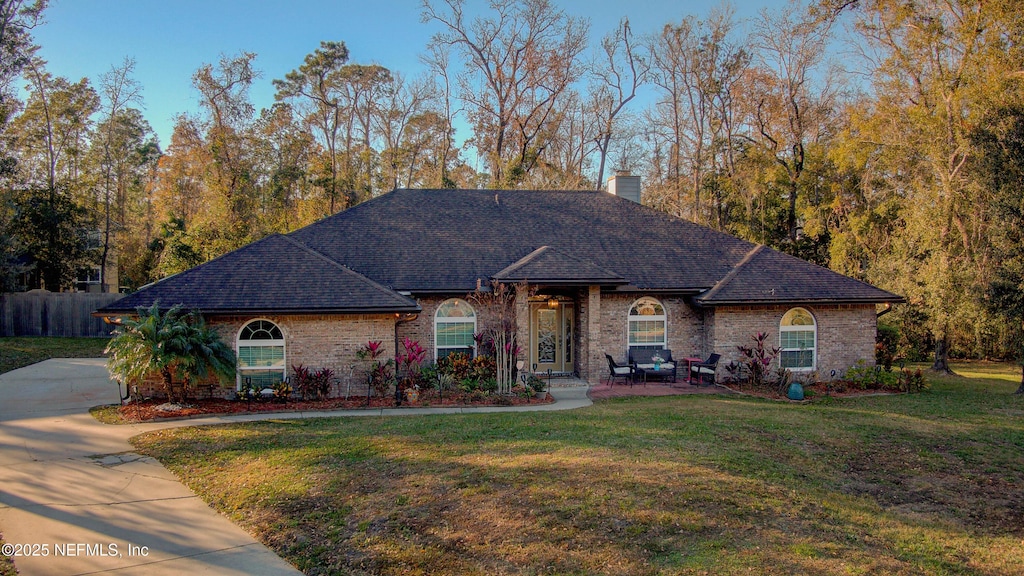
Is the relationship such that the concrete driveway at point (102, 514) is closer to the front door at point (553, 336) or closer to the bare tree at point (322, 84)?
the front door at point (553, 336)

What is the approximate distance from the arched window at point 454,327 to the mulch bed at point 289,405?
1758 millimetres

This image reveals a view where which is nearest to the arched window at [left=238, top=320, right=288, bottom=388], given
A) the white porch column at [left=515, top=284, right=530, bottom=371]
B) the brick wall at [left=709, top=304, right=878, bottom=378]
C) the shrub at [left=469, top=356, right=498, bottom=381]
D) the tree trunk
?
the shrub at [left=469, top=356, right=498, bottom=381]

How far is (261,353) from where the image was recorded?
12867 mm

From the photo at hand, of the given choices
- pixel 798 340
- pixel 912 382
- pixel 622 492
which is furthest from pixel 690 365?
pixel 622 492

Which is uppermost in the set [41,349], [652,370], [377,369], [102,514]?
[377,369]

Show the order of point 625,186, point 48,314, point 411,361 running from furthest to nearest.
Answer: point 48,314, point 625,186, point 411,361

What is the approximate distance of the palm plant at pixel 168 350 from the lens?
10.9m

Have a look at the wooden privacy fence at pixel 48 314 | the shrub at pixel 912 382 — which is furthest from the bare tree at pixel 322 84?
the shrub at pixel 912 382

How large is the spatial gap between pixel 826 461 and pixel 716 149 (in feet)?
83.4

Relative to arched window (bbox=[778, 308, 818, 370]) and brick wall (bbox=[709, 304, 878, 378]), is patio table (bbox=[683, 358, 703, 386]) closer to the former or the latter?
brick wall (bbox=[709, 304, 878, 378])

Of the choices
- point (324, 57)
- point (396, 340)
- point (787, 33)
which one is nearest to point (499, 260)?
point (396, 340)

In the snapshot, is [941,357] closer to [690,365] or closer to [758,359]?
[758,359]

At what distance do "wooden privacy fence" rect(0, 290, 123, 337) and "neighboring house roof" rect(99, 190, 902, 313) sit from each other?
15.4 meters

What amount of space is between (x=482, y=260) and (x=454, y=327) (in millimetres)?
2198
